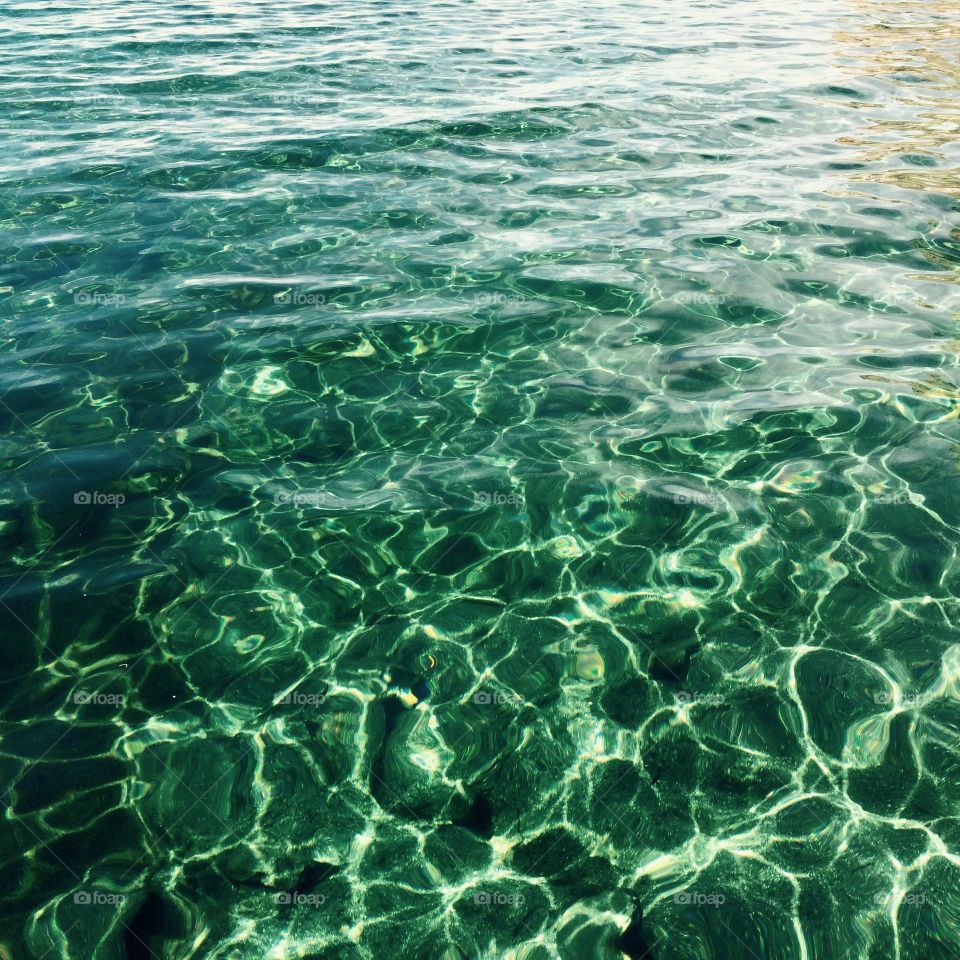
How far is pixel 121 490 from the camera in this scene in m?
6.95

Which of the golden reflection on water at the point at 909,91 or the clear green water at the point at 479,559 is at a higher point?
the golden reflection on water at the point at 909,91

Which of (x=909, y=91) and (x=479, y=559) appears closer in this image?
(x=479, y=559)

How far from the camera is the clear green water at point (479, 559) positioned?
14.8 feet

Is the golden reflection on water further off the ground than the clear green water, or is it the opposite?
the golden reflection on water

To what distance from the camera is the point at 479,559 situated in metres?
6.43

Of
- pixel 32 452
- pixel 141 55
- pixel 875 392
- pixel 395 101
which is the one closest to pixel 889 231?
pixel 875 392

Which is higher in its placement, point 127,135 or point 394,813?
point 127,135

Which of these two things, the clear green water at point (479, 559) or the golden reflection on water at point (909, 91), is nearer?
the clear green water at point (479, 559)

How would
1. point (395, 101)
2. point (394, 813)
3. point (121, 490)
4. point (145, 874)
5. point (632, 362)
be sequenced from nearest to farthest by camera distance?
point (145, 874), point (394, 813), point (121, 490), point (632, 362), point (395, 101)

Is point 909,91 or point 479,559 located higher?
point 909,91

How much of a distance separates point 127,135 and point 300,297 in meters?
7.77

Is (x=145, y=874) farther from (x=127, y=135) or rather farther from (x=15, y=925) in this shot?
(x=127, y=135)

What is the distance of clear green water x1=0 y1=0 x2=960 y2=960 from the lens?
4500mm

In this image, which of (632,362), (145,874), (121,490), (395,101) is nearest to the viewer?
(145,874)
